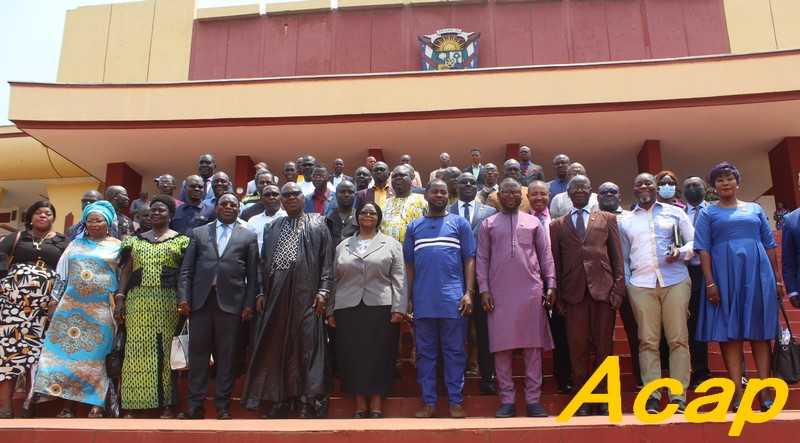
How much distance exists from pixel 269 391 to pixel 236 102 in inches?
290

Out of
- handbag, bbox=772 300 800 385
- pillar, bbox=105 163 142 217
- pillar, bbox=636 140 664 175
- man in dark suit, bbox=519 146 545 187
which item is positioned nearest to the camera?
handbag, bbox=772 300 800 385

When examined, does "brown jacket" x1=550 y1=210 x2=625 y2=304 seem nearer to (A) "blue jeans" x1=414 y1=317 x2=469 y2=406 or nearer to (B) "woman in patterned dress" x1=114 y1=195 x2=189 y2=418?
(A) "blue jeans" x1=414 y1=317 x2=469 y2=406

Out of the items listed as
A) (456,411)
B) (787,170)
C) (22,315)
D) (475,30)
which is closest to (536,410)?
(456,411)

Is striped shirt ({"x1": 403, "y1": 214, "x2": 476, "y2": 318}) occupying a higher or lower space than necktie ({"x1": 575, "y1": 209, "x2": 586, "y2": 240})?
lower

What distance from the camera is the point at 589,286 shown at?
15.4ft

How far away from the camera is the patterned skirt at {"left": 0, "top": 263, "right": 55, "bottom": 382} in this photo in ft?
16.6

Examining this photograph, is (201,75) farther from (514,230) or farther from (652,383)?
(652,383)

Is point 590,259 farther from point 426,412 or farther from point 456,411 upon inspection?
point 426,412

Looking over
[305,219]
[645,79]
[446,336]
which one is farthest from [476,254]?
[645,79]

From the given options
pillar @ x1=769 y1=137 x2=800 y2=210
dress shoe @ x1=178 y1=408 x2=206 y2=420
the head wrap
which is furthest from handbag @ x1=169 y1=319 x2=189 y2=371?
pillar @ x1=769 y1=137 x2=800 y2=210

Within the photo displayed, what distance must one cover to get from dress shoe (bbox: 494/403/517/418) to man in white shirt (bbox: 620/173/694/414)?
904 millimetres

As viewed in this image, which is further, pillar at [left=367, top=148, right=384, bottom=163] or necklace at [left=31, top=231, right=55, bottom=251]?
pillar at [left=367, top=148, right=384, bottom=163]

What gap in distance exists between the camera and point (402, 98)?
1085 cm

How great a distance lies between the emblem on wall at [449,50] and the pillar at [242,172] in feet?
12.7
